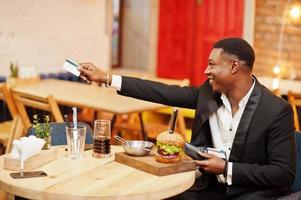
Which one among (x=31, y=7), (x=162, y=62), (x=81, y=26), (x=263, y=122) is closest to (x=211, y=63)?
(x=263, y=122)

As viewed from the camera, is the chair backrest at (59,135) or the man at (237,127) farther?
the chair backrest at (59,135)

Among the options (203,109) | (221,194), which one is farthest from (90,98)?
(221,194)

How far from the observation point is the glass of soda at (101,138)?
283 cm

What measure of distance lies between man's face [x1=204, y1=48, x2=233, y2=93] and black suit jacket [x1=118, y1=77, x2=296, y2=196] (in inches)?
4.9

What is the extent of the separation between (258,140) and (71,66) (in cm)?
95

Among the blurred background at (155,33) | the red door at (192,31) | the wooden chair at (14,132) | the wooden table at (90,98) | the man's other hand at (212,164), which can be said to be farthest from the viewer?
the red door at (192,31)

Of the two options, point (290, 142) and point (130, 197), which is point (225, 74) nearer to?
point (290, 142)

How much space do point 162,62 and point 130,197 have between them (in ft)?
19.4

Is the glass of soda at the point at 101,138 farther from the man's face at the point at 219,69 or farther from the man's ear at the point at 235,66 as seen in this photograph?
the man's ear at the point at 235,66

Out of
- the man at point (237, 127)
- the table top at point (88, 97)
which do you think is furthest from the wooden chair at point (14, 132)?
the man at point (237, 127)

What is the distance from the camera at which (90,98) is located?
16.2ft

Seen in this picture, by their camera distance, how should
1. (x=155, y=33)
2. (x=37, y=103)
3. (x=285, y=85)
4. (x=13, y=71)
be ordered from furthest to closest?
(x=155, y=33), (x=285, y=85), (x=13, y=71), (x=37, y=103)

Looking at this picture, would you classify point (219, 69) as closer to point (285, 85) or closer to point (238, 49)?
point (238, 49)

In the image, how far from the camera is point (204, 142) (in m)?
3.04
